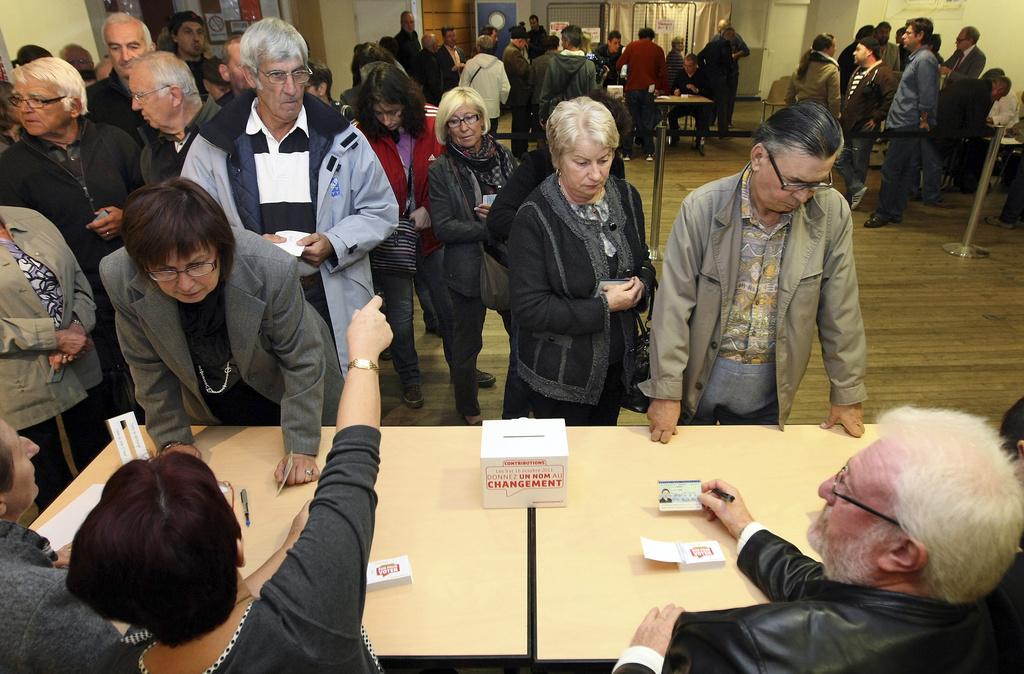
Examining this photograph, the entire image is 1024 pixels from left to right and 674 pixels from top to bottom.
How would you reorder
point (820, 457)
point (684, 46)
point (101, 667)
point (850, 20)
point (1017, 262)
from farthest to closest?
1. point (684, 46)
2. point (850, 20)
3. point (1017, 262)
4. point (820, 457)
5. point (101, 667)

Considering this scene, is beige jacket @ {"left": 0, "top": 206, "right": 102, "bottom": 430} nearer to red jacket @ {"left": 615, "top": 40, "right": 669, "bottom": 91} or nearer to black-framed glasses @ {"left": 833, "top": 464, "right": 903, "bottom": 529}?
black-framed glasses @ {"left": 833, "top": 464, "right": 903, "bottom": 529}

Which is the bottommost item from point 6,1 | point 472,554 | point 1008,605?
point 472,554

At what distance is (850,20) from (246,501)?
12924 mm

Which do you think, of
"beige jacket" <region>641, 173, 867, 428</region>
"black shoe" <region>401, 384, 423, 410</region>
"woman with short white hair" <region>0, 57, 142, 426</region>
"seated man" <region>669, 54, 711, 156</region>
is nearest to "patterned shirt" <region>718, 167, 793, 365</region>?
"beige jacket" <region>641, 173, 867, 428</region>

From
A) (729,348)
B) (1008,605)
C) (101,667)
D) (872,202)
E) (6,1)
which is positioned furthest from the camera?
(872,202)

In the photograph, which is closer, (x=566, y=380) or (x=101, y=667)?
(x=101, y=667)

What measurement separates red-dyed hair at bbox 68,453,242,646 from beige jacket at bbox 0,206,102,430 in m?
1.73

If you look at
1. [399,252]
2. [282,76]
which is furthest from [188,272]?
[399,252]

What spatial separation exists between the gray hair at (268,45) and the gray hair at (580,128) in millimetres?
975

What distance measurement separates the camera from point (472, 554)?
5.18 feet

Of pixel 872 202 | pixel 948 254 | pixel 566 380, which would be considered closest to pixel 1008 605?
pixel 566 380

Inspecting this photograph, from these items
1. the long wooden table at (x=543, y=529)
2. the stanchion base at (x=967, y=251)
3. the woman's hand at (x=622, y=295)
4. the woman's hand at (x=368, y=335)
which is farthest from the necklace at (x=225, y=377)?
the stanchion base at (x=967, y=251)

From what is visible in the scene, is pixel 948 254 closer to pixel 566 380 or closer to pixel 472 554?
pixel 566 380

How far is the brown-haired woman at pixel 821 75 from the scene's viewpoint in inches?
284
